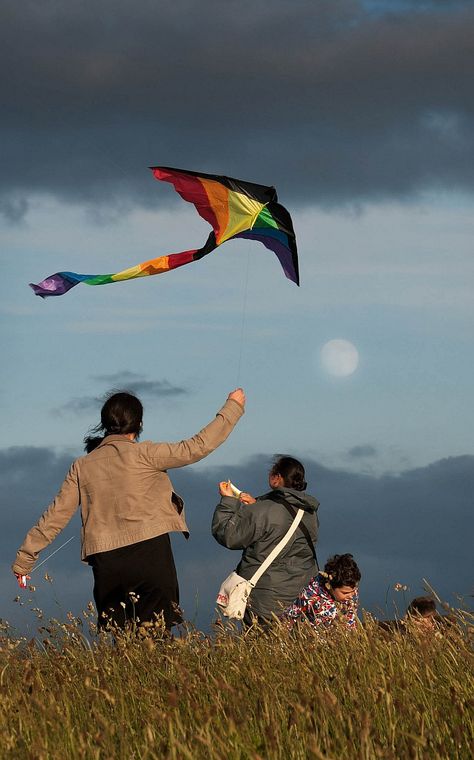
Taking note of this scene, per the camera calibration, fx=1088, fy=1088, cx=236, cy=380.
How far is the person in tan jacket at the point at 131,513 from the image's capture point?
314 inches

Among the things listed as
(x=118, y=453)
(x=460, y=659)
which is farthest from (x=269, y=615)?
(x=460, y=659)

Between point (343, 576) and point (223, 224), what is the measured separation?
3926 mm

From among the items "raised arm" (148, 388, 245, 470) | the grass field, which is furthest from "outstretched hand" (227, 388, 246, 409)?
the grass field

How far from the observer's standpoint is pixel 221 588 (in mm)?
9055

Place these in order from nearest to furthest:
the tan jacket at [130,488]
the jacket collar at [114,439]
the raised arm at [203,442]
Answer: the raised arm at [203,442] → the tan jacket at [130,488] → the jacket collar at [114,439]

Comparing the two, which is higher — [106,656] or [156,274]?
[156,274]

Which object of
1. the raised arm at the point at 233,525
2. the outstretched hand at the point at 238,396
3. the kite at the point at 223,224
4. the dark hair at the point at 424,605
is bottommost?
the dark hair at the point at 424,605

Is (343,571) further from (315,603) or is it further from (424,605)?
(424,605)

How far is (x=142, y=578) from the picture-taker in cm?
798

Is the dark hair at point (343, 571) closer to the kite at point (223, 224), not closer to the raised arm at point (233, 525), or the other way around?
the raised arm at point (233, 525)

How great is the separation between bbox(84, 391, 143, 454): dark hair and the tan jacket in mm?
74

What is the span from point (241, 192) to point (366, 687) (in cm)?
633

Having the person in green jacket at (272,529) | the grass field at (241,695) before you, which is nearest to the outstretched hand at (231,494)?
the person in green jacket at (272,529)

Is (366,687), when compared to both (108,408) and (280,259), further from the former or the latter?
(280,259)
